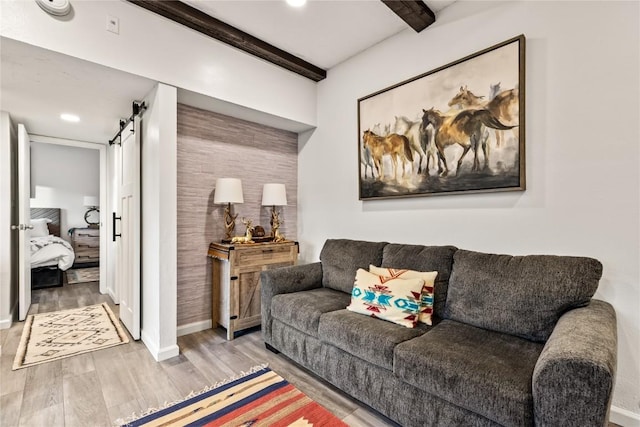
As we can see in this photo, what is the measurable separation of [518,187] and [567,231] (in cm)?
37

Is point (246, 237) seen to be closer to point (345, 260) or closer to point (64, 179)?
point (345, 260)

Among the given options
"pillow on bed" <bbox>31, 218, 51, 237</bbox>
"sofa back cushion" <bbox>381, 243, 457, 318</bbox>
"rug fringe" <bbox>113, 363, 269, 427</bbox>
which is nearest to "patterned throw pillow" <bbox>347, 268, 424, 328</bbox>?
"sofa back cushion" <bbox>381, 243, 457, 318</bbox>

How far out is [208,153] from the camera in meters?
2.95

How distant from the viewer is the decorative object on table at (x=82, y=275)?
4859mm

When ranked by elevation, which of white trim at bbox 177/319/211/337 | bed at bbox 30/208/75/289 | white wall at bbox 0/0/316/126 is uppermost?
white wall at bbox 0/0/316/126

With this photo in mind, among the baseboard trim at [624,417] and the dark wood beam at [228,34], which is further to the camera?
the dark wood beam at [228,34]

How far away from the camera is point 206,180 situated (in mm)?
2945

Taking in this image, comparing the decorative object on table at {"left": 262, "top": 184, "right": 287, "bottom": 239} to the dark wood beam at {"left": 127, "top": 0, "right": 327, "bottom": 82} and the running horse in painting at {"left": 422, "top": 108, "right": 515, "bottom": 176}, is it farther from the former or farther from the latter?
the running horse in painting at {"left": 422, "top": 108, "right": 515, "bottom": 176}

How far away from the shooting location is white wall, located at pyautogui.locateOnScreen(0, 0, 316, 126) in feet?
5.90

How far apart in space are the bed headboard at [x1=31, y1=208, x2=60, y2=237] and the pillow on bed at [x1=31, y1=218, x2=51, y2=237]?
41cm

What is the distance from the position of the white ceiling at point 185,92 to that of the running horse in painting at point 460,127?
2.89 ft

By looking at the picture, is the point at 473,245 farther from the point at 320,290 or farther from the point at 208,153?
the point at 208,153

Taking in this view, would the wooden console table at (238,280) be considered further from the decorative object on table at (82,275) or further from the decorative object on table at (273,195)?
the decorative object on table at (82,275)

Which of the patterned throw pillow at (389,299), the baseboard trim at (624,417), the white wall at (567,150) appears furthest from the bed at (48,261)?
the baseboard trim at (624,417)
